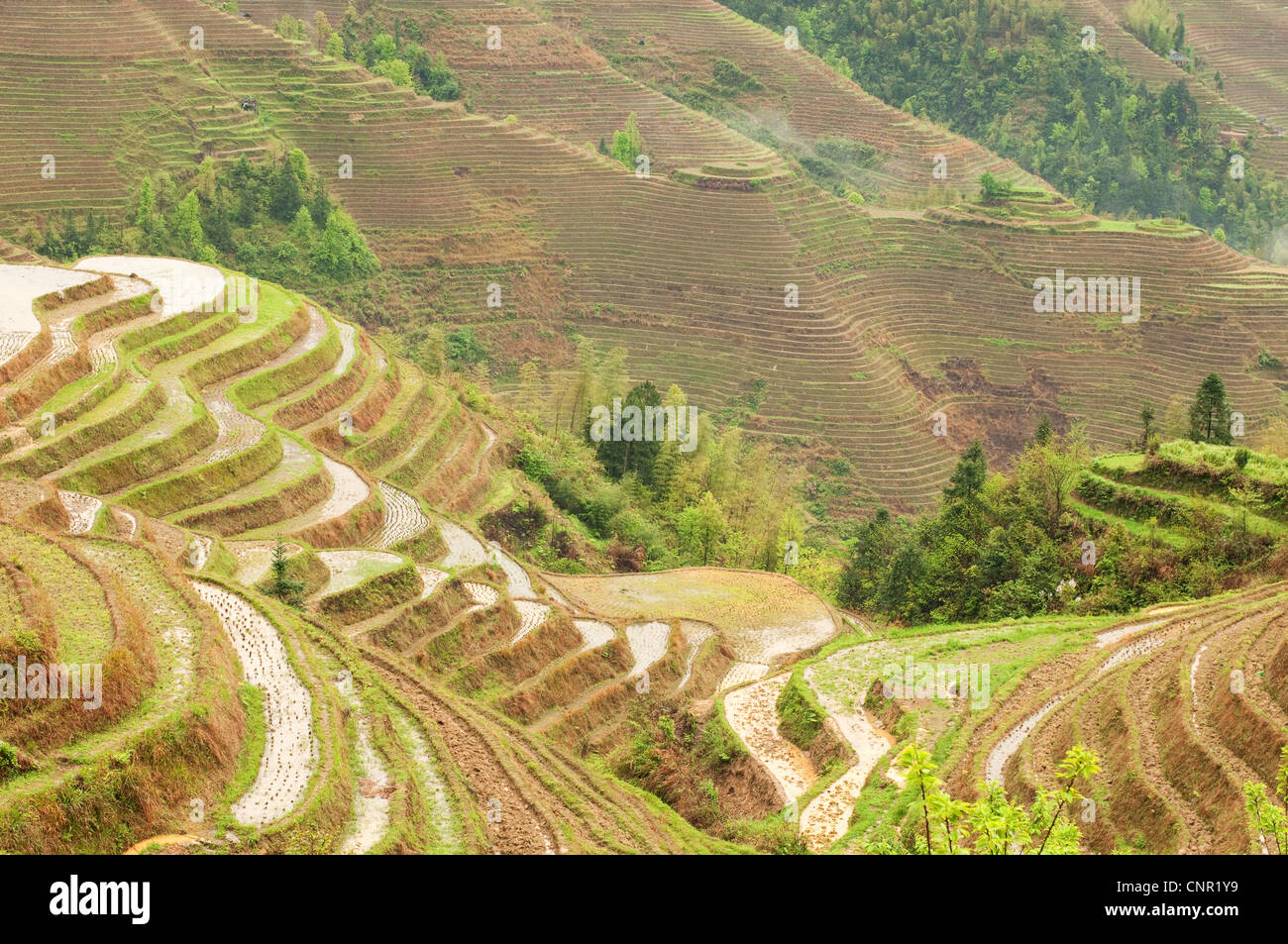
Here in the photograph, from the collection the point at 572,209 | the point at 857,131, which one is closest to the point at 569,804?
the point at 572,209

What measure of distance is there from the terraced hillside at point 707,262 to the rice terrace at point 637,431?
26 centimetres

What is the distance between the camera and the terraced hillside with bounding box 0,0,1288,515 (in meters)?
57.8

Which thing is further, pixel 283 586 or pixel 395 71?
pixel 395 71

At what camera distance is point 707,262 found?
211 ft

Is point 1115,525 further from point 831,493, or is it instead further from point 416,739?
point 831,493

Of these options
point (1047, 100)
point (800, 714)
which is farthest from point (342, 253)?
point (1047, 100)

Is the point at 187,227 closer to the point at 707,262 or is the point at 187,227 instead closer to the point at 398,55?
the point at 707,262

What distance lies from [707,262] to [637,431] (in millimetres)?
23802

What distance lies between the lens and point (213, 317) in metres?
34.7

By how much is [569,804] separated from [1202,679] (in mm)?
7741

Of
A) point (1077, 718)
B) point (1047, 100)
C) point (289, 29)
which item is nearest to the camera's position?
point (1077, 718)

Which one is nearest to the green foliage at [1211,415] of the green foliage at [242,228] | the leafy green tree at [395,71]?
the green foliage at [242,228]

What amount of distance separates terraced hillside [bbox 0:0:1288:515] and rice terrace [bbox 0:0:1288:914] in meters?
0.26

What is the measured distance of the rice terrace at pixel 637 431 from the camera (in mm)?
14008
